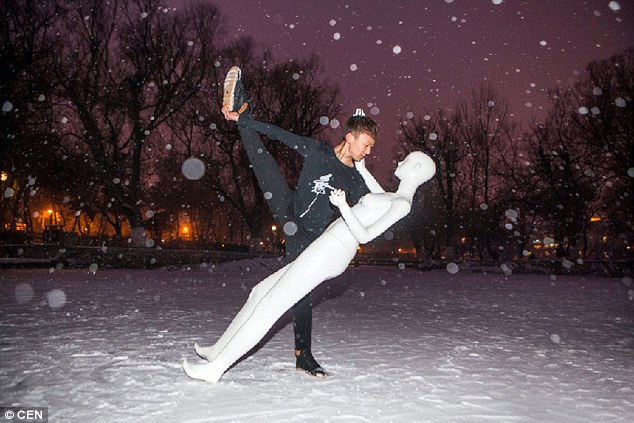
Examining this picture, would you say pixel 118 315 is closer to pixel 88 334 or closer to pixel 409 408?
pixel 88 334

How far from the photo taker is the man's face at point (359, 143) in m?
3.21

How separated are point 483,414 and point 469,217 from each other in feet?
127

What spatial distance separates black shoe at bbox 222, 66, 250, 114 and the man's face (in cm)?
74

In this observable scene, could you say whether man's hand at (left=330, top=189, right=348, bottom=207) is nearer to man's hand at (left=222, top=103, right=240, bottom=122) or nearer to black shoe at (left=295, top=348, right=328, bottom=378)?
man's hand at (left=222, top=103, right=240, bottom=122)

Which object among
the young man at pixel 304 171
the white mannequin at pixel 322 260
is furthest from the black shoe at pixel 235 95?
the white mannequin at pixel 322 260

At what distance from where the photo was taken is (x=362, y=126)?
3.20 metres

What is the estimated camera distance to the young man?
316 cm

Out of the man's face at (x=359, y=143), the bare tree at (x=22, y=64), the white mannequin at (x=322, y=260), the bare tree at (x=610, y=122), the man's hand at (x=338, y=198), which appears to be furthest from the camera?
the bare tree at (x=610, y=122)

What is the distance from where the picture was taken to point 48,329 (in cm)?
538

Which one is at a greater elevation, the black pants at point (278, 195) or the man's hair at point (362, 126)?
the man's hair at point (362, 126)

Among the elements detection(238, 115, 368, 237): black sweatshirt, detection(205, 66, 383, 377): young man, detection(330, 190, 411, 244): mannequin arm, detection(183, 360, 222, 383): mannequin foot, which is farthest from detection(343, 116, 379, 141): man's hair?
detection(183, 360, 222, 383): mannequin foot

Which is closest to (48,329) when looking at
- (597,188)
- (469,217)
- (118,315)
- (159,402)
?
(118,315)

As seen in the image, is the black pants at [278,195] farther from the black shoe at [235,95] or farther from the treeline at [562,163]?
the treeline at [562,163]

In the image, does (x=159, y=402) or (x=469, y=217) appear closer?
(x=159, y=402)
